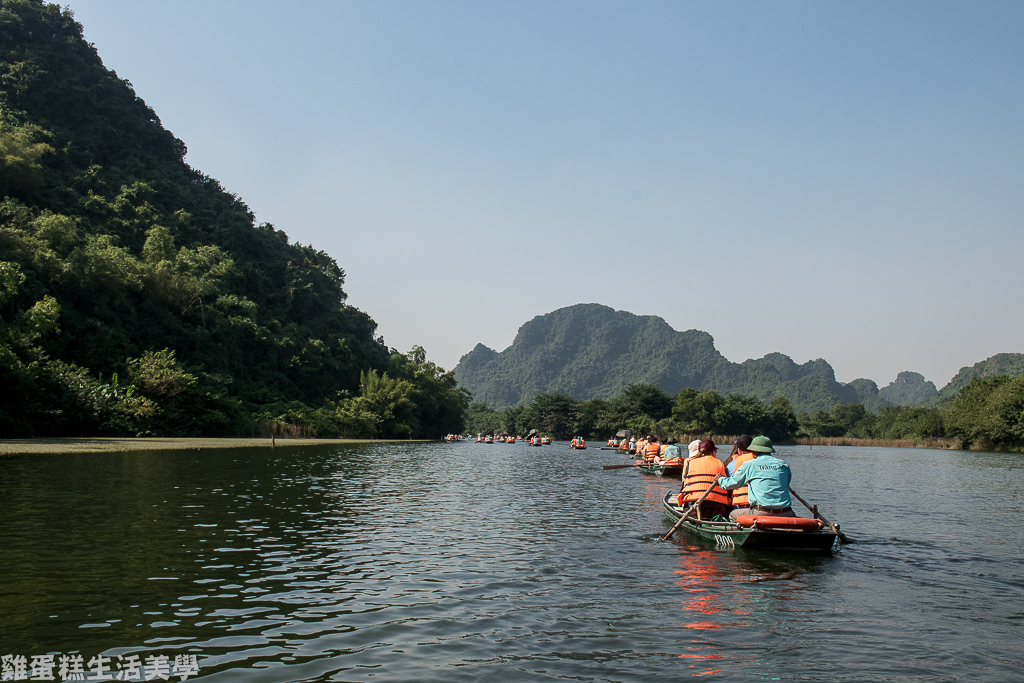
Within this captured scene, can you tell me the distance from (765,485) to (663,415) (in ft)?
404

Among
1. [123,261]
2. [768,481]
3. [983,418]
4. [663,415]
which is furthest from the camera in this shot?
[663,415]

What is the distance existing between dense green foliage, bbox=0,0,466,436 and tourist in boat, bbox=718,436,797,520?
39431 millimetres

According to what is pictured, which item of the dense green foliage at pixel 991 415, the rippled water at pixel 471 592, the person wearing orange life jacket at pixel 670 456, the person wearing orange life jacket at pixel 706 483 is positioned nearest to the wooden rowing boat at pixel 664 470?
the person wearing orange life jacket at pixel 670 456

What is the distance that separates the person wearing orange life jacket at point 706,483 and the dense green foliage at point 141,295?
37539 millimetres

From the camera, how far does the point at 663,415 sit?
134625mm

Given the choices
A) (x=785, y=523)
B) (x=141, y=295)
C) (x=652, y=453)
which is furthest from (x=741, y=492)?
(x=141, y=295)

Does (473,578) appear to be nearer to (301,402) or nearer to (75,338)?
(75,338)

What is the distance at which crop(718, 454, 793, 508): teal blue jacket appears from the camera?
1438 cm

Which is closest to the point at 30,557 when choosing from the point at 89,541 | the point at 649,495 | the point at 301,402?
the point at 89,541

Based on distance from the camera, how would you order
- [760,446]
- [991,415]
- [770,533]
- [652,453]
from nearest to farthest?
[770,533], [760,446], [652,453], [991,415]

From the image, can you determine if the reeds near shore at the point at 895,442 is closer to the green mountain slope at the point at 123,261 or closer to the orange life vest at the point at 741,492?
the green mountain slope at the point at 123,261

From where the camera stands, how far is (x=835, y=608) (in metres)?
10.3

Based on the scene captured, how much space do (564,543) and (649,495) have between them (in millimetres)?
13050

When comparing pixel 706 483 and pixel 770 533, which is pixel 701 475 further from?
pixel 770 533
